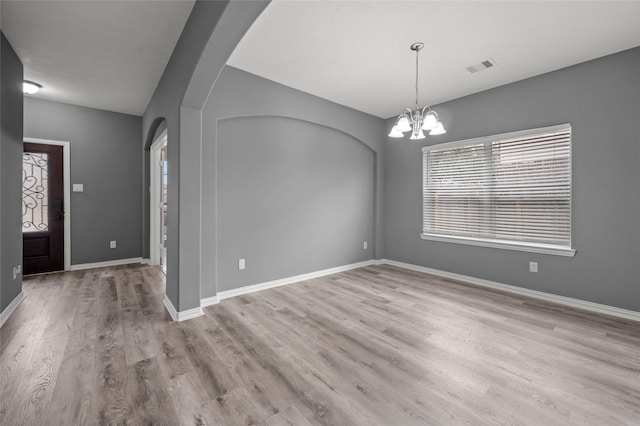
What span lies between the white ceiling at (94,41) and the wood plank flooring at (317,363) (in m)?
2.90

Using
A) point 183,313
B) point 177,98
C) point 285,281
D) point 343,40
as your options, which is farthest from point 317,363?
point 343,40

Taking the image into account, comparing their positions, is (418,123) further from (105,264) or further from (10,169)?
(105,264)

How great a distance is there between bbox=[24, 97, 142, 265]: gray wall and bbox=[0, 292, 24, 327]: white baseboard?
179cm

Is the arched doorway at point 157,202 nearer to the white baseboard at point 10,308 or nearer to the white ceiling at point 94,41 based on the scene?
the white ceiling at point 94,41

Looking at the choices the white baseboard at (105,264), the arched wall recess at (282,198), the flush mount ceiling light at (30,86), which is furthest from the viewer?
the white baseboard at (105,264)

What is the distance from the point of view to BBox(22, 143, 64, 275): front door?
4.41 meters

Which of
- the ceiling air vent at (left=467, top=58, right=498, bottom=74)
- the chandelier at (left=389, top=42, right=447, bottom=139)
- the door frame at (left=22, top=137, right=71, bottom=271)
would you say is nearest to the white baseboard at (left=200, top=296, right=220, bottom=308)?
the chandelier at (left=389, top=42, right=447, bottom=139)

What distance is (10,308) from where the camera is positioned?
290 centimetres

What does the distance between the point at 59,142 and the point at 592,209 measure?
25.9ft

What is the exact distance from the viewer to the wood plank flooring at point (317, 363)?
1.62 metres

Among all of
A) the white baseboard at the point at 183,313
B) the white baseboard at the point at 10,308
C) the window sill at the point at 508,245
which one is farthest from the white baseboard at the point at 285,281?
the white baseboard at the point at 10,308

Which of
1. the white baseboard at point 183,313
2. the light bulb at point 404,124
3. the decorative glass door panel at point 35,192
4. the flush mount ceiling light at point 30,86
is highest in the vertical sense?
the flush mount ceiling light at point 30,86

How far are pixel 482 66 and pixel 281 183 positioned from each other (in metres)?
3.00

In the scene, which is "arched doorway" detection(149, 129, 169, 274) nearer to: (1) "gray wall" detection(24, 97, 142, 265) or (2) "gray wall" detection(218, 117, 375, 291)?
(1) "gray wall" detection(24, 97, 142, 265)
